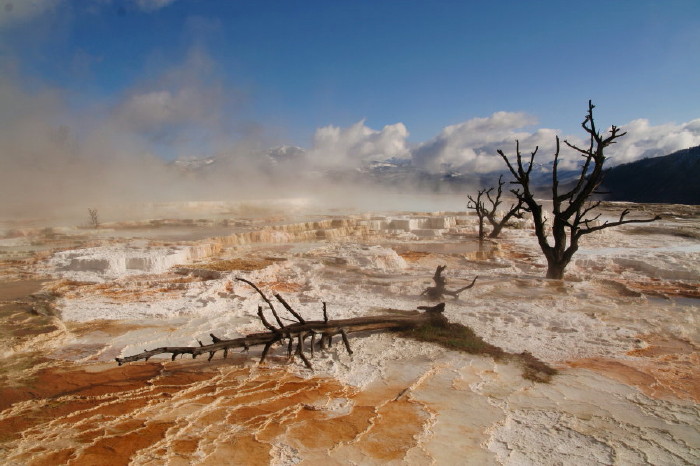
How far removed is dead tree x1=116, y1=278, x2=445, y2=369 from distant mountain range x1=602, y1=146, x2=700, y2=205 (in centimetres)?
4130

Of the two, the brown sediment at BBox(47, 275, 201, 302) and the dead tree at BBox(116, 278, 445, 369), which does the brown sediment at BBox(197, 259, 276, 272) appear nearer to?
the brown sediment at BBox(47, 275, 201, 302)

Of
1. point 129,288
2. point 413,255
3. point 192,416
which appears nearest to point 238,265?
point 129,288

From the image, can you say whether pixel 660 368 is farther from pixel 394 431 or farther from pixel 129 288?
pixel 129 288

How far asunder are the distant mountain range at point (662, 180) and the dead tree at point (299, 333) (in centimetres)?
4130

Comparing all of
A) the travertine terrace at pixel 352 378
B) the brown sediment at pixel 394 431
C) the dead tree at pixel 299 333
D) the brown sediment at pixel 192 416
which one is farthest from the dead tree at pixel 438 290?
the brown sediment at pixel 394 431

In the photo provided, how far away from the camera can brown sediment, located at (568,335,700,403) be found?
303cm

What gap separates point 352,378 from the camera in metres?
3.32

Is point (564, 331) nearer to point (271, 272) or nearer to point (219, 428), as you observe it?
point (219, 428)

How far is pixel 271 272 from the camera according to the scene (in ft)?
24.9

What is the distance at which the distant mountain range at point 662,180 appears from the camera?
39.3 m

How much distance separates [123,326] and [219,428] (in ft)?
9.03

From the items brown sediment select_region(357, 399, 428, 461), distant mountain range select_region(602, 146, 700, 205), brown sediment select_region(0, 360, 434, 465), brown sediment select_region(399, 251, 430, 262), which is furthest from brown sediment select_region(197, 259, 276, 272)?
distant mountain range select_region(602, 146, 700, 205)

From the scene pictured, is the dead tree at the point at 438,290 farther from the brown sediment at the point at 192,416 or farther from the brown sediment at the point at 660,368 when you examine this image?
the brown sediment at the point at 192,416

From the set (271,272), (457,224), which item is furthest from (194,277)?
(457,224)
